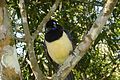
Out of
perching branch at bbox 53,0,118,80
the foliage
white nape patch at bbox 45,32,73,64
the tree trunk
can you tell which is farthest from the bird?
the tree trunk

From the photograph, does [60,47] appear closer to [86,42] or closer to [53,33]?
[53,33]

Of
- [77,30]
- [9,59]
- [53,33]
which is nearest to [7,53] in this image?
[9,59]

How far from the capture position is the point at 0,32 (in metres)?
2.29

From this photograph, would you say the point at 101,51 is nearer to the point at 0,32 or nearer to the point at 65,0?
the point at 65,0

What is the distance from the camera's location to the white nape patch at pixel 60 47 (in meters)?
3.44

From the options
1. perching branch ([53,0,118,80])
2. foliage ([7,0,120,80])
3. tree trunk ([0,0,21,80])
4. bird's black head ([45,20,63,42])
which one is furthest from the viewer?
foliage ([7,0,120,80])

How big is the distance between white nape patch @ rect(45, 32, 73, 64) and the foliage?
0.42 feet

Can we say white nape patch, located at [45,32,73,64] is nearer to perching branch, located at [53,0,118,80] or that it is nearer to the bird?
the bird

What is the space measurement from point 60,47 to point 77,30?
34 centimetres

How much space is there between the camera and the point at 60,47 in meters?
3.47

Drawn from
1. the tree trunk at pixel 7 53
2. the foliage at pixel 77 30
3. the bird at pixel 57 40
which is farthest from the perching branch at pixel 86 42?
the foliage at pixel 77 30

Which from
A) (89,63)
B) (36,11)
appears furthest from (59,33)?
(89,63)

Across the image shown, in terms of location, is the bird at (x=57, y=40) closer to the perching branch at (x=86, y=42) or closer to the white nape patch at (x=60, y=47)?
the white nape patch at (x=60, y=47)

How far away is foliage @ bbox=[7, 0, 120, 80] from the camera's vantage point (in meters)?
3.58
